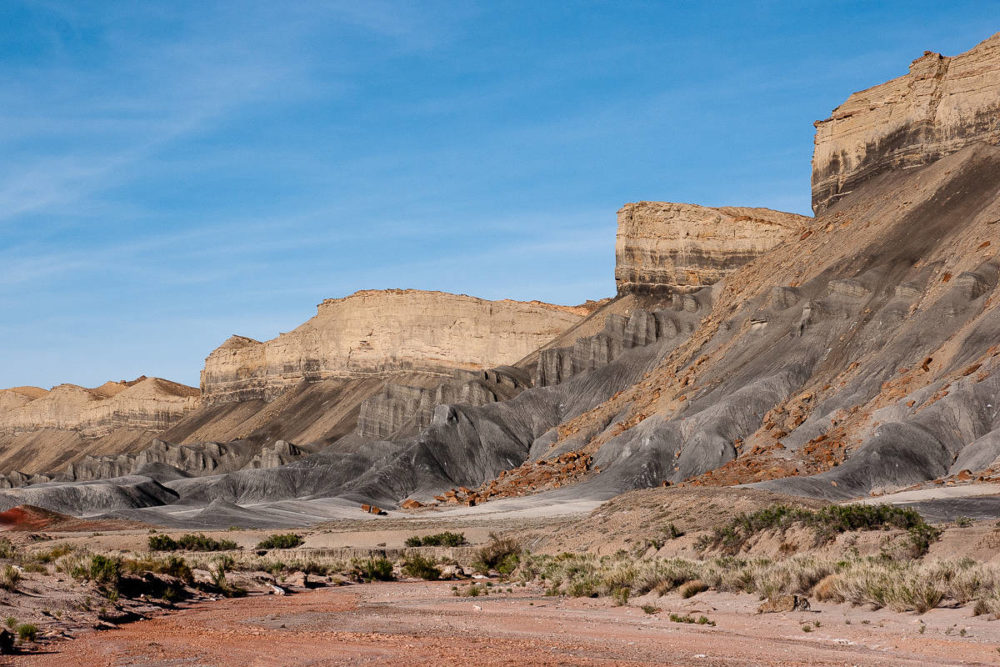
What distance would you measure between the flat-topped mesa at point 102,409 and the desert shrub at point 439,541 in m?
128

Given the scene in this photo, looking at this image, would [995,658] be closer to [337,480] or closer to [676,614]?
[676,614]

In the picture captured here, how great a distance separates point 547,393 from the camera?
9150 centimetres

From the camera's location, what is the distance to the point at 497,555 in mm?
32688

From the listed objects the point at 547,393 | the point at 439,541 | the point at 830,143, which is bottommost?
the point at 439,541

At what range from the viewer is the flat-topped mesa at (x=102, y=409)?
165125 mm

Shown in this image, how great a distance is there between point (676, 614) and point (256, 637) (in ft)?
20.4

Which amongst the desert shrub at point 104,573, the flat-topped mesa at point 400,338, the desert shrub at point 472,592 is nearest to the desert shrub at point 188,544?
the desert shrub at point 472,592

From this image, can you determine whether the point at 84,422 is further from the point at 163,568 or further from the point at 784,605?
the point at 784,605

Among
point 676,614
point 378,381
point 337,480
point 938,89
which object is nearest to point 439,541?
point 676,614

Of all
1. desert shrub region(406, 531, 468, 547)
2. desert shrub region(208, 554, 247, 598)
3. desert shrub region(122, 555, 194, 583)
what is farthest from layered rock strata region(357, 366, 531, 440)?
desert shrub region(122, 555, 194, 583)

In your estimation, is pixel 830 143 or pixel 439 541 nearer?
pixel 439 541

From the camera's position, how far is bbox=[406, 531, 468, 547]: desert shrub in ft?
131

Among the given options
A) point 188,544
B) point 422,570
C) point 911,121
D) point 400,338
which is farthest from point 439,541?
point 400,338

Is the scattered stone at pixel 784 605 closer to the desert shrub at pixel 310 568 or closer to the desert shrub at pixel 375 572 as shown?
the desert shrub at pixel 375 572
